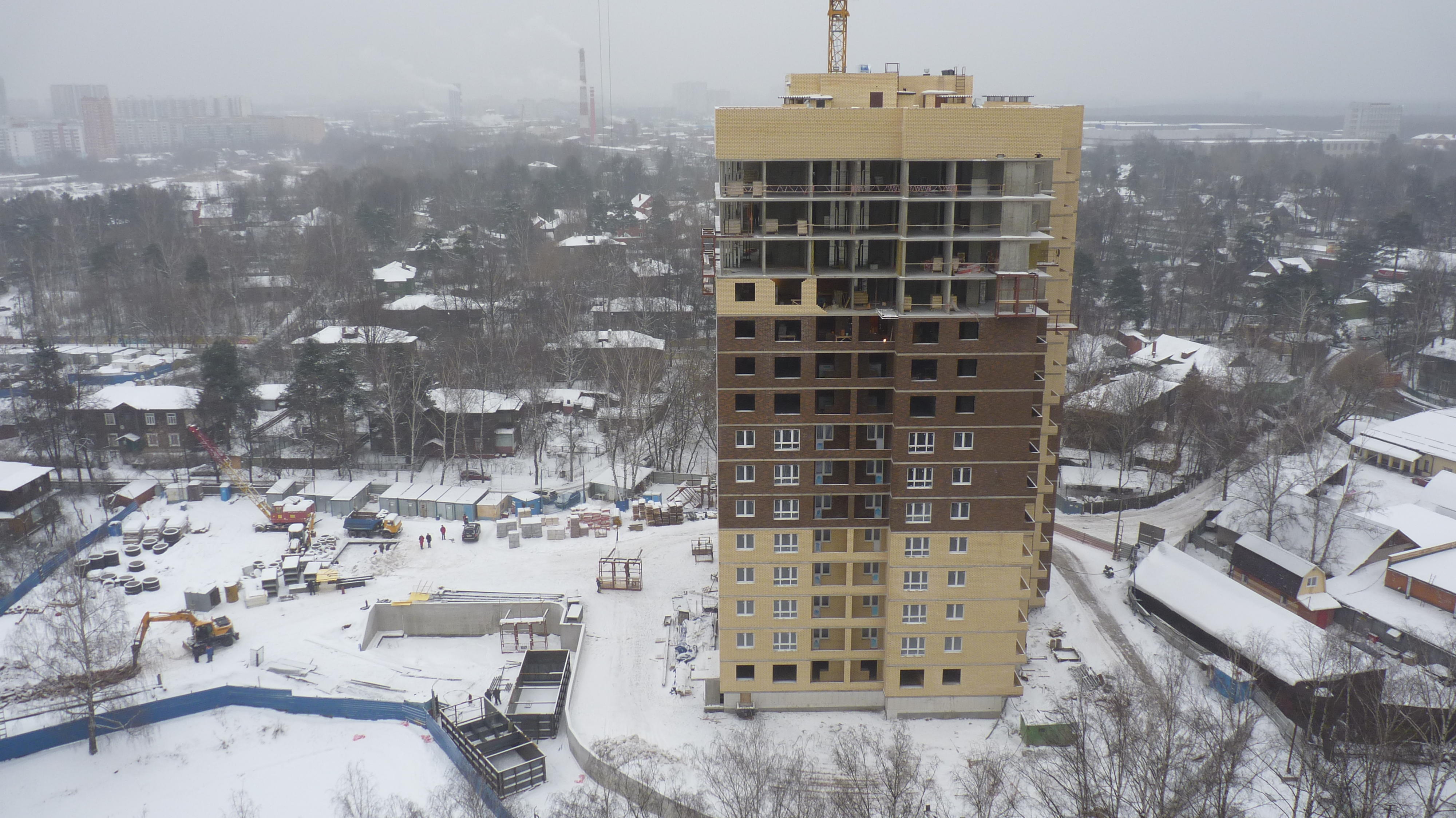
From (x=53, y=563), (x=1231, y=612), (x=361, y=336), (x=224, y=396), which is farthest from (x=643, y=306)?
(x=1231, y=612)

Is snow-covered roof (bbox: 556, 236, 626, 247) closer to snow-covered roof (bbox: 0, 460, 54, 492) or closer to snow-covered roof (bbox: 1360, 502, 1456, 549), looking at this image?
snow-covered roof (bbox: 0, 460, 54, 492)

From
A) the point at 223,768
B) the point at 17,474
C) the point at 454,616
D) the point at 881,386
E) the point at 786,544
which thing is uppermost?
the point at 881,386

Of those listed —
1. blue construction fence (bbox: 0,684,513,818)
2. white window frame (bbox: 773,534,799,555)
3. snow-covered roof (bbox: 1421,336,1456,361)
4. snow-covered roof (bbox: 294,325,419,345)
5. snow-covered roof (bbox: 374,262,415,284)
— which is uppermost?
snow-covered roof (bbox: 374,262,415,284)

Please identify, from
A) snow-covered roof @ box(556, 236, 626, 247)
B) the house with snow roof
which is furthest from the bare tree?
snow-covered roof @ box(556, 236, 626, 247)

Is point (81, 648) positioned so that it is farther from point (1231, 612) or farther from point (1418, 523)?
point (1418, 523)

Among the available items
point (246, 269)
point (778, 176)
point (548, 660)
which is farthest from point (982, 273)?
point (246, 269)

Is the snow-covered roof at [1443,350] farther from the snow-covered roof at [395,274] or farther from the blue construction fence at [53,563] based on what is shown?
the blue construction fence at [53,563]
